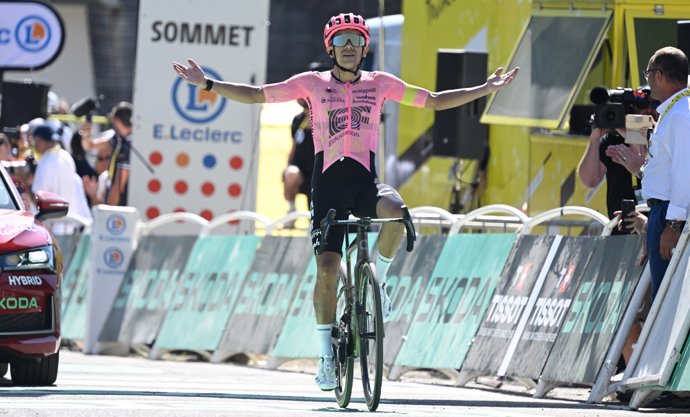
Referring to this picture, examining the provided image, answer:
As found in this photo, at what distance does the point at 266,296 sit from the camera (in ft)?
55.8

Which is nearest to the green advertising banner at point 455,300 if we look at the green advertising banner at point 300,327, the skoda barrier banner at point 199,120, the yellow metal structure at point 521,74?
the green advertising banner at point 300,327

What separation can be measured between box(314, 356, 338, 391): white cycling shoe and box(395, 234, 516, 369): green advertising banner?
297cm

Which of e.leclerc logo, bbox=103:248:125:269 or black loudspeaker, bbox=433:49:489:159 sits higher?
black loudspeaker, bbox=433:49:489:159

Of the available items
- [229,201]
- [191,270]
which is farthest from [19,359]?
[229,201]

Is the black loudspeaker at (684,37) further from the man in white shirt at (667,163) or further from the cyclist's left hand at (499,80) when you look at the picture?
the cyclist's left hand at (499,80)

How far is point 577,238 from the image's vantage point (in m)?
13.2

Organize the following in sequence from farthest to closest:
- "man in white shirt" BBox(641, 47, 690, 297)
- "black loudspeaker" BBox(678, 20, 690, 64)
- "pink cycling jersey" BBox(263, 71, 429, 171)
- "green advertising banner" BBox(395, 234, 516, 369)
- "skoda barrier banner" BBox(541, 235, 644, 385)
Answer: "green advertising banner" BBox(395, 234, 516, 369) → "black loudspeaker" BBox(678, 20, 690, 64) → "skoda barrier banner" BBox(541, 235, 644, 385) → "man in white shirt" BBox(641, 47, 690, 297) → "pink cycling jersey" BBox(263, 71, 429, 171)

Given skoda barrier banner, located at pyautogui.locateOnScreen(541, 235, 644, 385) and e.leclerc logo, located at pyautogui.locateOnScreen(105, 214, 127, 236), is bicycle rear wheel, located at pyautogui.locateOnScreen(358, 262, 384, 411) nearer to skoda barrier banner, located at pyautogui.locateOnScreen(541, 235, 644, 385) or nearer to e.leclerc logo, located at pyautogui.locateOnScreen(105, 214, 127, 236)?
skoda barrier banner, located at pyautogui.locateOnScreen(541, 235, 644, 385)

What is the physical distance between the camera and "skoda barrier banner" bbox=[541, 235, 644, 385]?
485 inches

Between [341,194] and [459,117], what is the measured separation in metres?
7.61

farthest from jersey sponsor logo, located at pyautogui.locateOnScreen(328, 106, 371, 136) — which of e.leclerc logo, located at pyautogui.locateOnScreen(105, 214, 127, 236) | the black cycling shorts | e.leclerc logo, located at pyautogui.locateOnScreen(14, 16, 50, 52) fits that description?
e.leclerc logo, located at pyautogui.locateOnScreen(14, 16, 50, 52)

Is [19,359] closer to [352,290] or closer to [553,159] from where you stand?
[352,290]

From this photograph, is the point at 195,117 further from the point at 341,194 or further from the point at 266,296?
the point at 341,194

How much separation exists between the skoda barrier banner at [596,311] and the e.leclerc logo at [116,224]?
6993 millimetres
